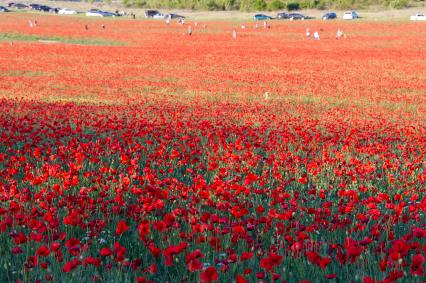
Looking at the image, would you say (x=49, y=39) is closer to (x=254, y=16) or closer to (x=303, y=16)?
(x=254, y=16)

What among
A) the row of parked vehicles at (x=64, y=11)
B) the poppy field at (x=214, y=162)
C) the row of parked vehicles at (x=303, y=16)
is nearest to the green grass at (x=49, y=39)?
the poppy field at (x=214, y=162)

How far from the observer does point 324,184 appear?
768 centimetres

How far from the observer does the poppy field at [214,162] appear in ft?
14.6

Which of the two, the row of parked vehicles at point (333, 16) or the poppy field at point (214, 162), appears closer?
the poppy field at point (214, 162)

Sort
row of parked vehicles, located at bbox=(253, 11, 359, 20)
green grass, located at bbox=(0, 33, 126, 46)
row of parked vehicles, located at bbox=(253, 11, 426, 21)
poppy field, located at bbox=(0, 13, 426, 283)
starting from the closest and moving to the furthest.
→ poppy field, located at bbox=(0, 13, 426, 283) < green grass, located at bbox=(0, 33, 126, 46) < row of parked vehicles, located at bbox=(253, 11, 426, 21) < row of parked vehicles, located at bbox=(253, 11, 359, 20)

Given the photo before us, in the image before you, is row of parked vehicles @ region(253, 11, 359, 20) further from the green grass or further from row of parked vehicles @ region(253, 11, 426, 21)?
the green grass

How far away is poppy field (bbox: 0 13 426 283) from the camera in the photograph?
445 cm

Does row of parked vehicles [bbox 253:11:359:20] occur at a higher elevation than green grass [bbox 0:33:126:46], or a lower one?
higher

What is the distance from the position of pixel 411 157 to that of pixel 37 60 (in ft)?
91.9

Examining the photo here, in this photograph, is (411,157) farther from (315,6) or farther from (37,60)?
(315,6)

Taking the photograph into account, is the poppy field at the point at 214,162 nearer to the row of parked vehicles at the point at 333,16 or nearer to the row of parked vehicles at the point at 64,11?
the row of parked vehicles at the point at 333,16

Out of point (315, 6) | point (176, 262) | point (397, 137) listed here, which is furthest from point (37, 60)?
point (315, 6)

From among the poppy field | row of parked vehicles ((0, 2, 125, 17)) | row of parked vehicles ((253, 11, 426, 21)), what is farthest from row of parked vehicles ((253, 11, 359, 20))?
the poppy field

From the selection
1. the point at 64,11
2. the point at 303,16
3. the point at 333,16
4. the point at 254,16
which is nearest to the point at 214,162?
the point at 333,16
